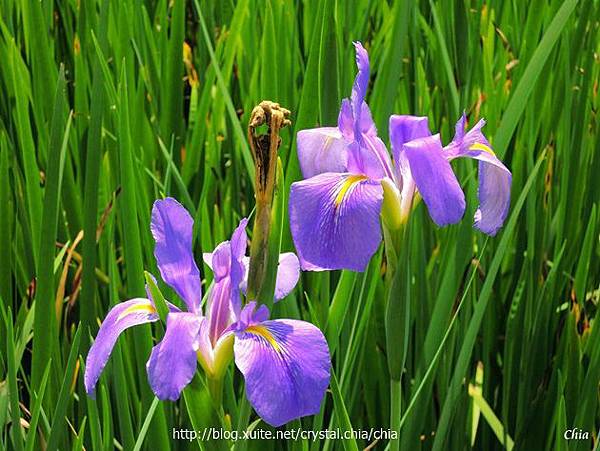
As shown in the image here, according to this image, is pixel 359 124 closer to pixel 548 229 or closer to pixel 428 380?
pixel 428 380

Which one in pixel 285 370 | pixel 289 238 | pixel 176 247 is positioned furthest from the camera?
pixel 289 238

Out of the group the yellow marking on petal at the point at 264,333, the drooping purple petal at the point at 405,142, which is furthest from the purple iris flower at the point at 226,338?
the drooping purple petal at the point at 405,142

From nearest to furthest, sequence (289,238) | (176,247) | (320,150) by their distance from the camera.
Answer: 1. (176,247)
2. (320,150)
3. (289,238)

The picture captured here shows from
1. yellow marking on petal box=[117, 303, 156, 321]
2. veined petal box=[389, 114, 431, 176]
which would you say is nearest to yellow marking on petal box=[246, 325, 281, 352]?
yellow marking on petal box=[117, 303, 156, 321]

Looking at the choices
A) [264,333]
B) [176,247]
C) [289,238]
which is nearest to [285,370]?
[264,333]

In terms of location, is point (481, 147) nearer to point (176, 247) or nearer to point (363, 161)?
point (363, 161)
